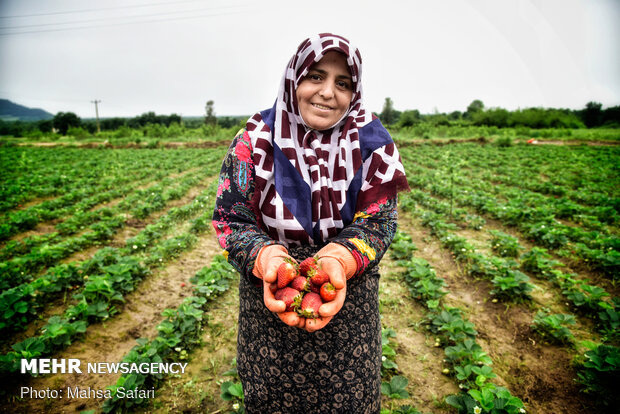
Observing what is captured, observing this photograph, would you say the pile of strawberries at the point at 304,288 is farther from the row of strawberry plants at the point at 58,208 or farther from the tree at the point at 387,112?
the tree at the point at 387,112

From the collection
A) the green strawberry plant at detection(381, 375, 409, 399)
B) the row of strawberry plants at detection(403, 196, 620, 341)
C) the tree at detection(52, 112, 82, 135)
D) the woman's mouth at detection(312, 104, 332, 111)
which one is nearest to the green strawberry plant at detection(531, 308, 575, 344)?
the row of strawberry plants at detection(403, 196, 620, 341)

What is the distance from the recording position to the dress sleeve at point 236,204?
1100 mm

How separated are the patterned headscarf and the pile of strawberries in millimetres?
206

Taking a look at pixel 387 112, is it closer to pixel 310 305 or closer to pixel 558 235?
pixel 558 235

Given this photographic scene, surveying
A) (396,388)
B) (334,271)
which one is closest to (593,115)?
(396,388)

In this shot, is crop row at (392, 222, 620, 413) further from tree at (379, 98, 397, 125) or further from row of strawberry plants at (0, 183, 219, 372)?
tree at (379, 98, 397, 125)

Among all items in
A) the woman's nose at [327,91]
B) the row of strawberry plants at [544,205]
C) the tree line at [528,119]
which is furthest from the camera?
the tree line at [528,119]

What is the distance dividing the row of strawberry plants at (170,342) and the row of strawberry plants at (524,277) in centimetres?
333

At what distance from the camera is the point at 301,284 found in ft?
3.32

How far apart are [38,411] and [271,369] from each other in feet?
6.60

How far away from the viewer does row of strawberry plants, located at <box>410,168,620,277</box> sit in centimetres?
377

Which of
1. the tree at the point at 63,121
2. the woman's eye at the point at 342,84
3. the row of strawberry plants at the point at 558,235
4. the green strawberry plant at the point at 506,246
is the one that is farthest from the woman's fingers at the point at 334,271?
the tree at the point at 63,121

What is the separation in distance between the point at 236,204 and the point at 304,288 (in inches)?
17.4

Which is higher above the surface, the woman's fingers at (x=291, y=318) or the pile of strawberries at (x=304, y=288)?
the pile of strawberries at (x=304, y=288)
